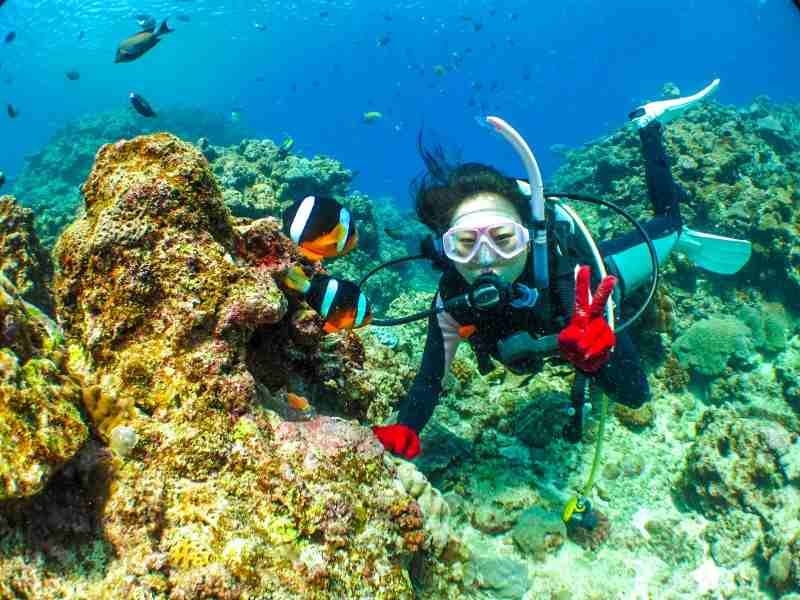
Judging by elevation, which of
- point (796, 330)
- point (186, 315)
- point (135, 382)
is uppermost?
point (186, 315)

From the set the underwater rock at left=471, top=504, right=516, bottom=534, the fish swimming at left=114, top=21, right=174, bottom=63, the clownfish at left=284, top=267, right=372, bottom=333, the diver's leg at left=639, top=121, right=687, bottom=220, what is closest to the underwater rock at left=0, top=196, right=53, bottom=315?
the clownfish at left=284, top=267, right=372, bottom=333

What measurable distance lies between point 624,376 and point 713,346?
2.87 metres

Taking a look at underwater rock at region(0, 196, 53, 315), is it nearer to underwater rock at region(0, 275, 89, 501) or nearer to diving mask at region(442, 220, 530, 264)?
underwater rock at region(0, 275, 89, 501)

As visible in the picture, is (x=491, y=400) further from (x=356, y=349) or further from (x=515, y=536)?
(x=356, y=349)

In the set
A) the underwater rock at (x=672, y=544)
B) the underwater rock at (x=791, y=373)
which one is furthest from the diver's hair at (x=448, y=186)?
the underwater rock at (x=791, y=373)

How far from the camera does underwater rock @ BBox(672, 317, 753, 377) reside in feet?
19.1

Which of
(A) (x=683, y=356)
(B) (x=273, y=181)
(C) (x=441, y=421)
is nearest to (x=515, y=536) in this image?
(C) (x=441, y=421)

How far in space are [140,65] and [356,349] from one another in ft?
316

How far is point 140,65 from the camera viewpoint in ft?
259

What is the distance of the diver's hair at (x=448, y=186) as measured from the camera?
12.0 ft

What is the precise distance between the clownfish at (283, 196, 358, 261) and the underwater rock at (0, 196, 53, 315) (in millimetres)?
2564

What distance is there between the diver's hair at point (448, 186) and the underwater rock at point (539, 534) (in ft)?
7.94

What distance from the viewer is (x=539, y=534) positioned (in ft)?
12.0

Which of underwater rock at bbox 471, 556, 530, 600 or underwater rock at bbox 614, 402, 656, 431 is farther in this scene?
underwater rock at bbox 614, 402, 656, 431
